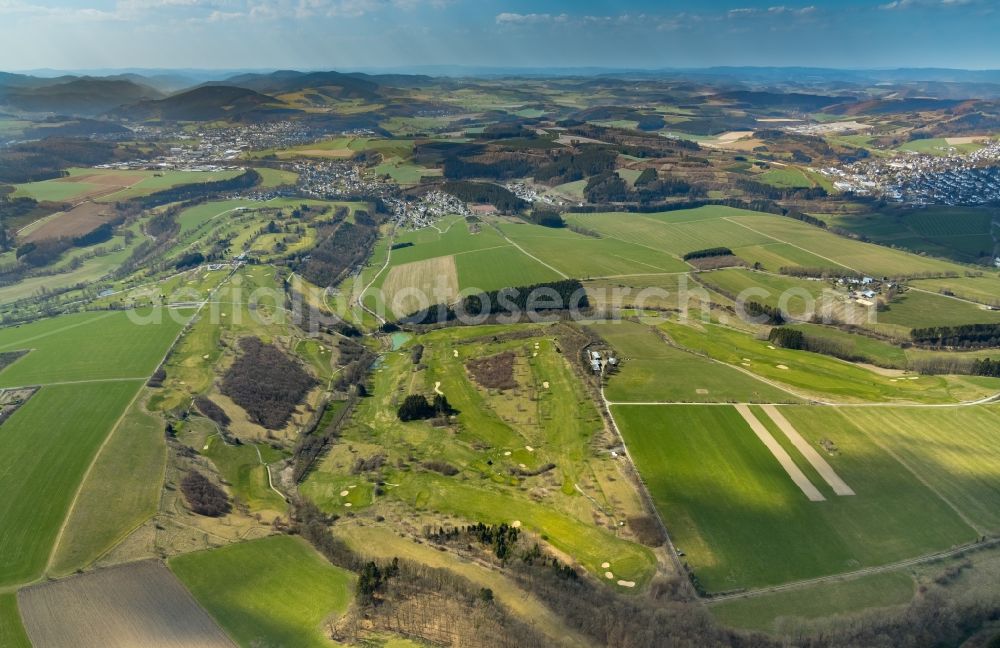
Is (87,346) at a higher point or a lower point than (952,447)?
higher

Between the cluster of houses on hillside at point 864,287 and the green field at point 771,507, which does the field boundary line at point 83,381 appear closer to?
the green field at point 771,507

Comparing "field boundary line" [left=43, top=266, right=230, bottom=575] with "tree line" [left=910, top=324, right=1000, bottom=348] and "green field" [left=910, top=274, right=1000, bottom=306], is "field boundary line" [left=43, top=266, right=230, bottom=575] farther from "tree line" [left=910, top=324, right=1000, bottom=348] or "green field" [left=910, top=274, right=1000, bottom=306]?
"green field" [left=910, top=274, right=1000, bottom=306]

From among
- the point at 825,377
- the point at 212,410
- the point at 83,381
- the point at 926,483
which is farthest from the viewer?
the point at 825,377

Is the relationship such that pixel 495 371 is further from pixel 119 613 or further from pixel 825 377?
pixel 119 613

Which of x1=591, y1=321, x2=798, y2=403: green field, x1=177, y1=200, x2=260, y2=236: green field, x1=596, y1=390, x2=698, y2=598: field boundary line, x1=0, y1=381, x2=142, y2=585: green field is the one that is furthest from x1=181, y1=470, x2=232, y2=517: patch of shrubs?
x1=177, y1=200, x2=260, y2=236: green field

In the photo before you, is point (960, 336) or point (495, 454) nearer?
point (495, 454)

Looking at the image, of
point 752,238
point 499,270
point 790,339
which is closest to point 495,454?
point 790,339

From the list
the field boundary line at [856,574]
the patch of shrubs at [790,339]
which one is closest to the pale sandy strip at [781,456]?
the field boundary line at [856,574]
